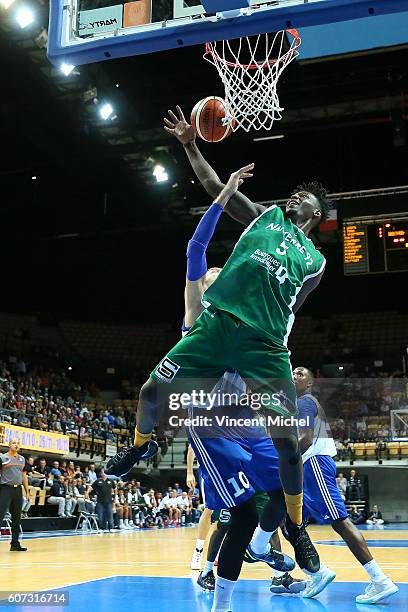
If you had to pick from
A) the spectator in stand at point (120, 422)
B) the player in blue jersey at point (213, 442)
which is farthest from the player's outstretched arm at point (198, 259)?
the spectator in stand at point (120, 422)

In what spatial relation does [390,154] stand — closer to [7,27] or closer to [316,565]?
[7,27]

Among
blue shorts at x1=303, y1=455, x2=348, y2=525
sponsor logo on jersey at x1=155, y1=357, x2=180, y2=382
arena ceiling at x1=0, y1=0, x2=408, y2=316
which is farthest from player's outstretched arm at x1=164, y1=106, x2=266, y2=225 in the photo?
arena ceiling at x1=0, y1=0, x2=408, y2=316

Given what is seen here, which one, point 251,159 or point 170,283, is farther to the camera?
point 170,283

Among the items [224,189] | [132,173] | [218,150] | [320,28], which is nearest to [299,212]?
[224,189]

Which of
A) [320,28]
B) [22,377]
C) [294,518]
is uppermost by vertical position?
[320,28]

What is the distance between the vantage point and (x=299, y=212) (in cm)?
396

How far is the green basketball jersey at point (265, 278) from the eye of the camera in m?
3.39

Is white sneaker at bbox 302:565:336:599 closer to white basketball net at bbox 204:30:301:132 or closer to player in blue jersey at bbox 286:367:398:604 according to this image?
player in blue jersey at bbox 286:367:398:604

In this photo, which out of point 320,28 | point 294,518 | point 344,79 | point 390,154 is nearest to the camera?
point 294,518

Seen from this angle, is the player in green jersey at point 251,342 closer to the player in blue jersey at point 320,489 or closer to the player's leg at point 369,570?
the player's leg at point 369,570

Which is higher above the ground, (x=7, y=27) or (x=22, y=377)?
(x=7, y=27)

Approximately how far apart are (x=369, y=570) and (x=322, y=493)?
0.65m

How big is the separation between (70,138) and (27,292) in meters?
10.8

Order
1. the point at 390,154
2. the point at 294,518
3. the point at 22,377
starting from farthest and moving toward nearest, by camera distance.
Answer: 1. the point at 22,377
2. the point at 390,154
3. the point at 294,518
